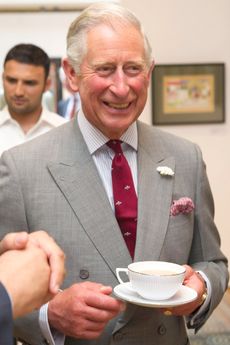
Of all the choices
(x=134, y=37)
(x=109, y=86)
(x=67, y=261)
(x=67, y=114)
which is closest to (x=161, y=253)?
(x=67, y=261)

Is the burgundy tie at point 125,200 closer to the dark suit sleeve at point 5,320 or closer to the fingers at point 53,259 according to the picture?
the fingers at point 53,259

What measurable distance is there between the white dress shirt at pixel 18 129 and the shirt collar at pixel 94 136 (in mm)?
1811

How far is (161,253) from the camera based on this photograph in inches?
64.7

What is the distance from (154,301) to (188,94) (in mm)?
3705

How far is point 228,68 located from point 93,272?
11.9ft

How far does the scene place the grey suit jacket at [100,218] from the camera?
62.6 inches

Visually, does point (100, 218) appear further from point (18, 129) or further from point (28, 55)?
point (28, 55)

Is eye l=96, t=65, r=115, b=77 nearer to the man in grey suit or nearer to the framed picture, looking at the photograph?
the man in grey suit

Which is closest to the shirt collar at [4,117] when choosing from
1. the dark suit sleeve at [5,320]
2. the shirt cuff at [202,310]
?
the shirt cuff at [202,310]

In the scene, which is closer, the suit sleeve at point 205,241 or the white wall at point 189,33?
the suit sleeve at point 205,241

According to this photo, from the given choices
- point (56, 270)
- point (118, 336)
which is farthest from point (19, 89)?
point (56, 270)

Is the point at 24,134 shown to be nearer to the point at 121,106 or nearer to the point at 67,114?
the point at 67,114

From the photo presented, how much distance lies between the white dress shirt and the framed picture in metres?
1.41

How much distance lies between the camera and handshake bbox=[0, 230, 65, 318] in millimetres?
983
